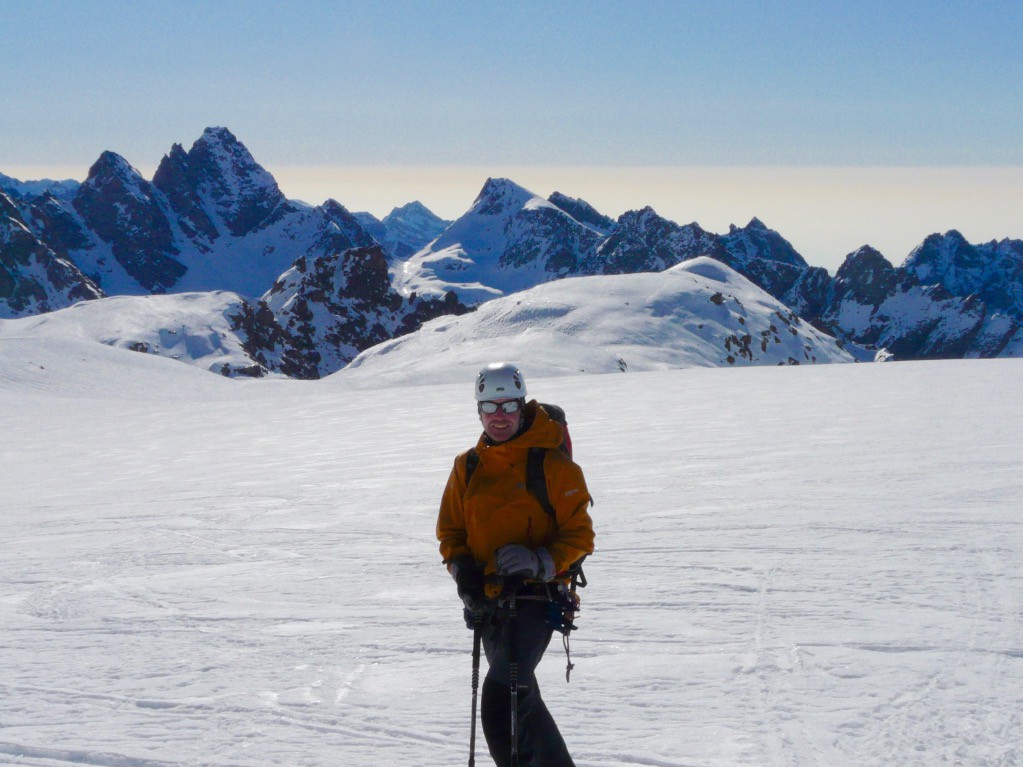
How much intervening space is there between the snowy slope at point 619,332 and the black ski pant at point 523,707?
50.0 meters

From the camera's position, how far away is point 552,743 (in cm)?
421

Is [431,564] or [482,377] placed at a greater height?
[482,377]

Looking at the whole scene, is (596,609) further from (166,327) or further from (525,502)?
(166,327)

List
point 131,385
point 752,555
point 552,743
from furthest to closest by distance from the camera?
point 131,385, point 752,555, point 552,743

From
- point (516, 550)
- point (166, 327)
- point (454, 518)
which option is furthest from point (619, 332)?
point (166, 327)

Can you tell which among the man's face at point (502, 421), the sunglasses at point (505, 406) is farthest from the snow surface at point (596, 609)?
the sunglasses at point (505, 406)

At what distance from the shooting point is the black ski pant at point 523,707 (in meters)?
4.17

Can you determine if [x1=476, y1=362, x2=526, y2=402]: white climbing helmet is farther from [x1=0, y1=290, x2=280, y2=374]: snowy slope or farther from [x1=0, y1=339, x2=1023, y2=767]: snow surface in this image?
[x1=0, y1=290, x2=280, y2=374]: snowy slope

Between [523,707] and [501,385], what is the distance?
1566 mm

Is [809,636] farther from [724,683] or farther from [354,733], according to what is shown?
[354,733]

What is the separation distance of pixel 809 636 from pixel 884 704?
1.02 metres

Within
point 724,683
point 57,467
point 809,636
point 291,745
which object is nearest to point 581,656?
point 724,683

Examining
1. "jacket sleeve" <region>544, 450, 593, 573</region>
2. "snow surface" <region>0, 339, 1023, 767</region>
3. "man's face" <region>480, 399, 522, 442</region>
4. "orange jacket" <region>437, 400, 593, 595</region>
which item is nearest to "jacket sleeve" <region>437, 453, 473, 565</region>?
"orange jacket" <region>437, 400, 593, 595</region>

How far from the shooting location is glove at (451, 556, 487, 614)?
13.8ft
